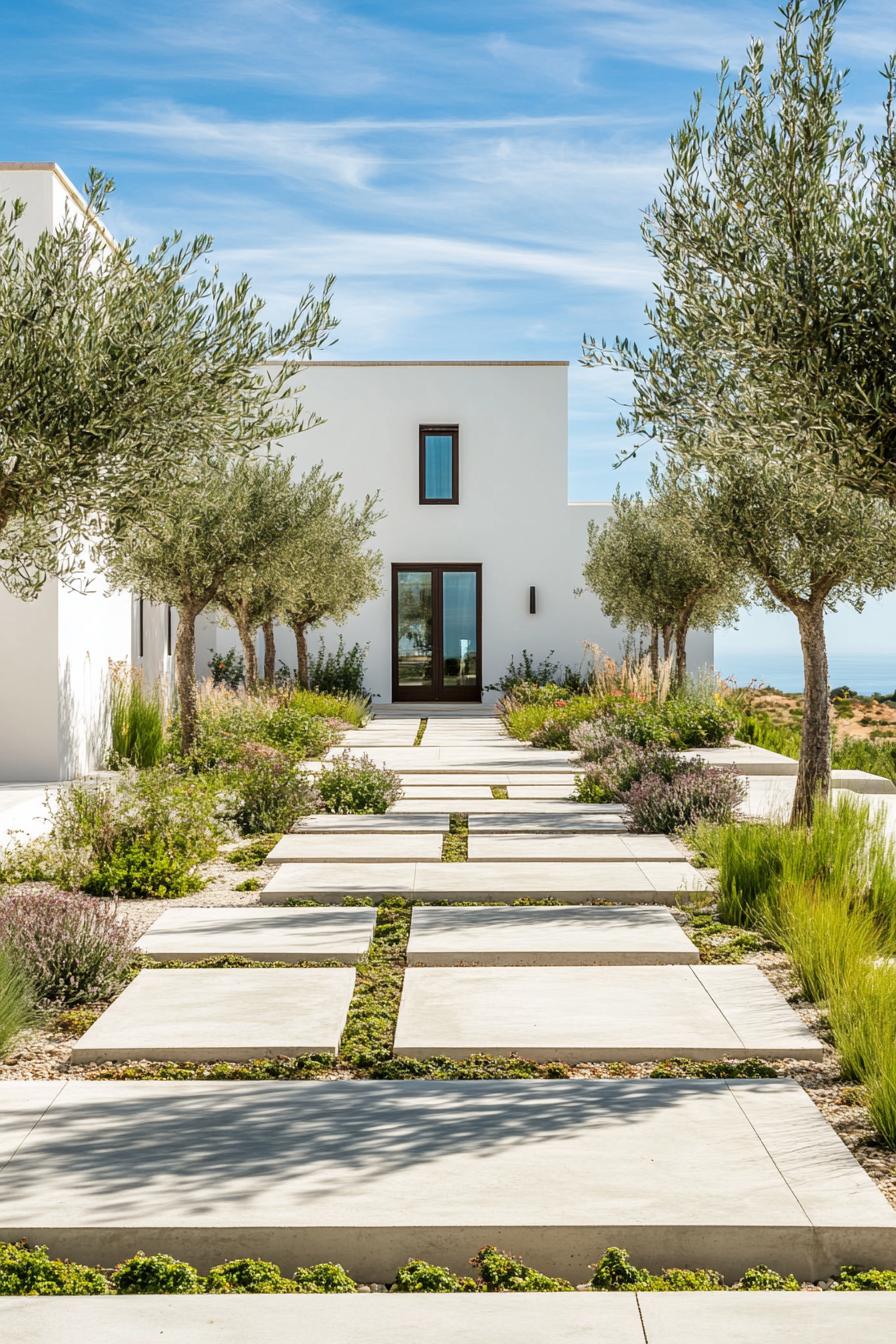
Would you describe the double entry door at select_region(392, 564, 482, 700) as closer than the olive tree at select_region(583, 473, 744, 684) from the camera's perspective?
No

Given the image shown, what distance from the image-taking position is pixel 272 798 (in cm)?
922

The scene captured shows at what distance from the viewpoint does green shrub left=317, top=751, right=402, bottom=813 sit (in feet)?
31.8

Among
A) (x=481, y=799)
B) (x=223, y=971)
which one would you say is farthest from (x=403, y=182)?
(x=223, y=971)

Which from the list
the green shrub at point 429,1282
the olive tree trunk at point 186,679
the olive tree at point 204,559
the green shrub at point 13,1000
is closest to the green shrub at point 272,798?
the olive tree trunk at point 186,679

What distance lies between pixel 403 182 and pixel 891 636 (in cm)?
615

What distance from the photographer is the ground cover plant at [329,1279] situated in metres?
2.62

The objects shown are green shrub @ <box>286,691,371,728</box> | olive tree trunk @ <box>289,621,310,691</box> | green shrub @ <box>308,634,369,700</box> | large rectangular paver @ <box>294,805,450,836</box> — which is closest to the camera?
large rectangular paver @ <box>294,805,450,836</box>

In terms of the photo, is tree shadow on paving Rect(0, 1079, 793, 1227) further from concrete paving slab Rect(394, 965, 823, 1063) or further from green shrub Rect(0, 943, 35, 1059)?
green shrub Rect(0, 943, 35, 1059)

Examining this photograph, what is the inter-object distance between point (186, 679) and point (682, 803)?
18.3 feet

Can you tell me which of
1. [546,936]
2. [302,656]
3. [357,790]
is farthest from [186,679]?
[302,656]

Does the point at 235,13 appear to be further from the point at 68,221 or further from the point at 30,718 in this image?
the point at 30,718

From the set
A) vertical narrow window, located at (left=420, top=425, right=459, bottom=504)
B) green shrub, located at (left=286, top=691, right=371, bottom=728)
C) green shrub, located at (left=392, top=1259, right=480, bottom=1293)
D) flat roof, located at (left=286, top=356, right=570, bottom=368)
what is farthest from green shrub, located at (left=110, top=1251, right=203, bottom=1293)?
flat roof, located at (left=286, top=356, right=570, bottom=368)

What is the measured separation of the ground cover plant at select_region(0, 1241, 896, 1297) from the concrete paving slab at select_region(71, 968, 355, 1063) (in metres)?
1.39

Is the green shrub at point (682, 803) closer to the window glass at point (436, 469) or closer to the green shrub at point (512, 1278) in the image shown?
the green shrub at point (512, 1278)
